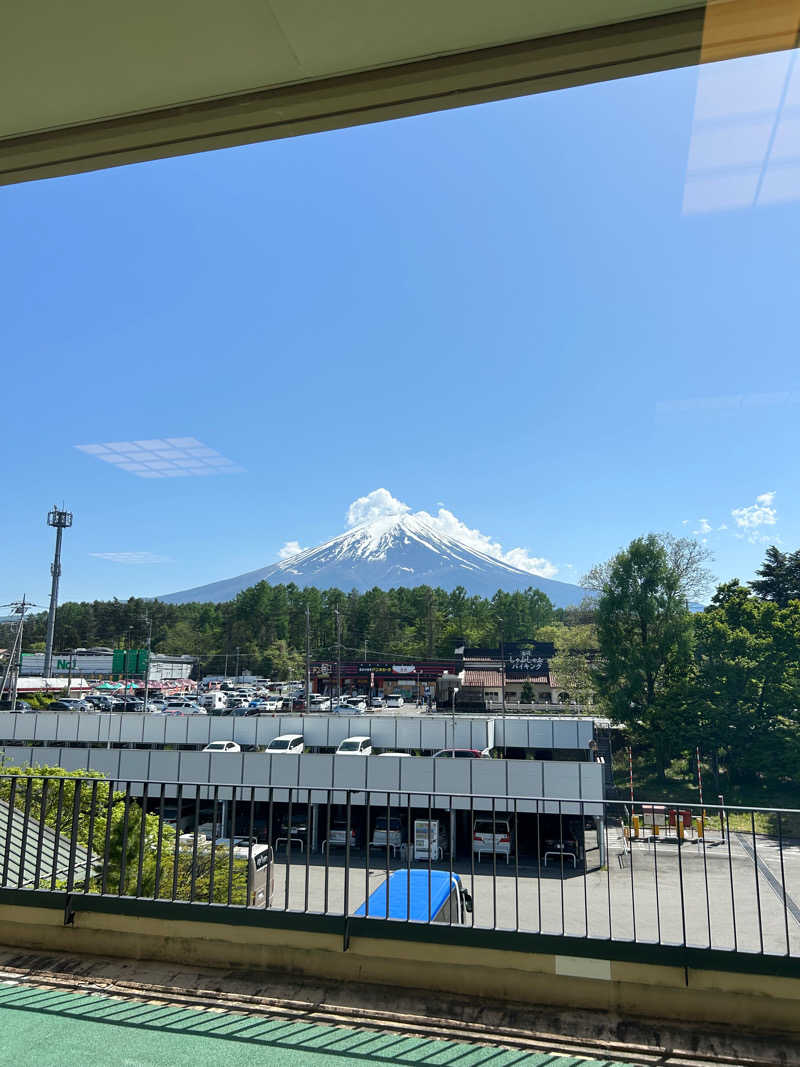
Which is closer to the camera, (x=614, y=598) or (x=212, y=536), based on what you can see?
(x=614, y=598)

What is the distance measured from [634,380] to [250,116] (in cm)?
6700

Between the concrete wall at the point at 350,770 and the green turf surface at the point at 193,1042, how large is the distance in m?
10.7

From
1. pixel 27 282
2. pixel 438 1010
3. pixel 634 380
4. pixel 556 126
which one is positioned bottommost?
pixel 438 1010

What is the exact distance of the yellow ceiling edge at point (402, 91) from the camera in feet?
3.76

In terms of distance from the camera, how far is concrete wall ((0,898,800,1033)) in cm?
178

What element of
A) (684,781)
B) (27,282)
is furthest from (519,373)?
(27,282)

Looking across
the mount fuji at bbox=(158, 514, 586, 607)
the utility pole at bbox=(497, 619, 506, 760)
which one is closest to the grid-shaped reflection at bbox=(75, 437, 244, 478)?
the utility pole at bbox=(497, 619, 506, 760)

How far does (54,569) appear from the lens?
35.0m

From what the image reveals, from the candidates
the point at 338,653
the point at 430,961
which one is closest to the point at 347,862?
the point at 430,961

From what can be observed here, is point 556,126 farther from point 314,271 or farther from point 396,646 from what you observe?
point 396,646

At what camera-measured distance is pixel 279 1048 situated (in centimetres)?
164

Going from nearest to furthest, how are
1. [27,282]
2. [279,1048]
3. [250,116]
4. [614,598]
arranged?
[250,116] → [279,1048] → [27,282] → [614,598]

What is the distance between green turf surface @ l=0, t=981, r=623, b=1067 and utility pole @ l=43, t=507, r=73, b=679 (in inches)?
1326

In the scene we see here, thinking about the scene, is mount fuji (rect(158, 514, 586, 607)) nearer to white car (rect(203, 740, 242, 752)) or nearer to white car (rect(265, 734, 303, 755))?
white car (rect(203, 740, 242, 752))
